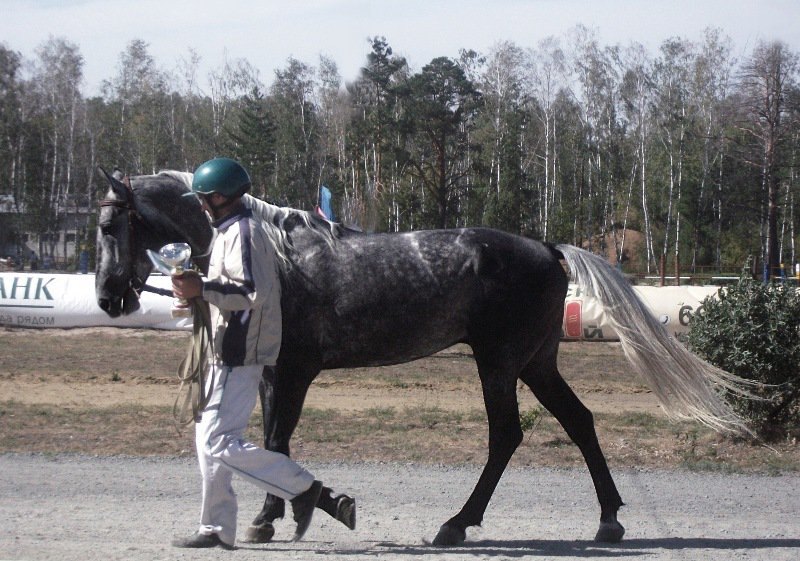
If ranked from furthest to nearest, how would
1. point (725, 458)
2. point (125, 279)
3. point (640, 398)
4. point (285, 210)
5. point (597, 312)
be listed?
point (597, 312) → point (640, 398) → point (725, 458) → point (285, 210) → point (125, 279)

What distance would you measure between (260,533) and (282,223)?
1692 millimetres

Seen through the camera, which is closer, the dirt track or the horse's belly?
the dirt track

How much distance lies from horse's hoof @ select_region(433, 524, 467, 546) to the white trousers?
0.89 m

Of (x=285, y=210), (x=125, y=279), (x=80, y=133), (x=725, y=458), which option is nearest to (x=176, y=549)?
(x=125, y=279)

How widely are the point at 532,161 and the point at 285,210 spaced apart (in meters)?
45.6

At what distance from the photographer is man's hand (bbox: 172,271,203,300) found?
4574 millimetres

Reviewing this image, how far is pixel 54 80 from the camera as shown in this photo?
5359 centimetres

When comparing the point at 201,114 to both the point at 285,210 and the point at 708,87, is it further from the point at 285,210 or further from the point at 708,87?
the point at 285,210

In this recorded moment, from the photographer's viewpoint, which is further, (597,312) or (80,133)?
(80,133)

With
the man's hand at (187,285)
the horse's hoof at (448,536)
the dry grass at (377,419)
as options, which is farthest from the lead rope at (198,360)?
the dry grass at (377,419)

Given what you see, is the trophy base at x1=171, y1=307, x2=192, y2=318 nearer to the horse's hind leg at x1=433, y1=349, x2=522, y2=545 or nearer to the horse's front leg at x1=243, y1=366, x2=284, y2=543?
the horse's front leg at x1=243, y1=366, x2=284, y2=543

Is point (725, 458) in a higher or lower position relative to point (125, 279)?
lower

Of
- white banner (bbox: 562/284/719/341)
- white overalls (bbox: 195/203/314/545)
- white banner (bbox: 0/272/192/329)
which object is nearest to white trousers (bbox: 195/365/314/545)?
white overalls (bbox: 195/203/314/545)

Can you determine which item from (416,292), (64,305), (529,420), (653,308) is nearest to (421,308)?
(416,292)
